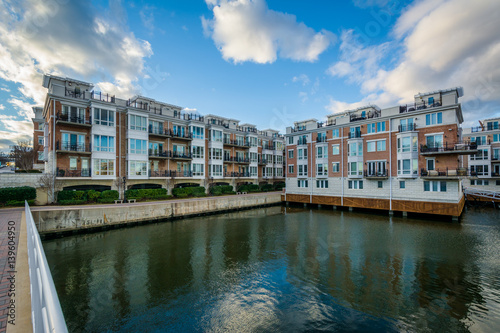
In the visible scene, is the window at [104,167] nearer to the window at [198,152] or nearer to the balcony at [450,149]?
the window at [198,152]

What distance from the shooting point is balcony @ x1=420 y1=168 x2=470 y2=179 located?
23.8 meters

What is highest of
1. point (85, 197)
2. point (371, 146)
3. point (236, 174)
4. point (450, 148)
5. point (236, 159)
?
point (371, 146)

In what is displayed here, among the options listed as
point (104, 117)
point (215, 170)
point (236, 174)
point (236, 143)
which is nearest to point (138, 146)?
point (104, 117)

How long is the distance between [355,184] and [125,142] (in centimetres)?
3176

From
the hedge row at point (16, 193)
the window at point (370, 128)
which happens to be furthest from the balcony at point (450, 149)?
the hedge row at point (16, 193)

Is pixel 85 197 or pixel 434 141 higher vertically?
pixel 434 141

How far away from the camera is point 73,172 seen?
25.6 meters

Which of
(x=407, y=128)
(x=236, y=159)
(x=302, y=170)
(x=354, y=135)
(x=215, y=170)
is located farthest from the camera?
(x=236, y=159)

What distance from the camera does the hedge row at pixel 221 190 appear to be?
123 ft

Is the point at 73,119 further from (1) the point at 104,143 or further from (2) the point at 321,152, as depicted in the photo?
(2) the point at 321,152

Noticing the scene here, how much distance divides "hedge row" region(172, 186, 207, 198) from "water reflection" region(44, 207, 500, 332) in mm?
11990

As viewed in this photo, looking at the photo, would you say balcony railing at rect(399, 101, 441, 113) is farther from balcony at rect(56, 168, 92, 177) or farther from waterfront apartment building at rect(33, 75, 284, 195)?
balcony at rect(56, 168, 92, 177)

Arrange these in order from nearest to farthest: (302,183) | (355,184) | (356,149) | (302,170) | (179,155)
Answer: (355,184)
(356,149)
(179,155)
(302,170)
(302,183)

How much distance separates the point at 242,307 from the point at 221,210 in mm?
21426
